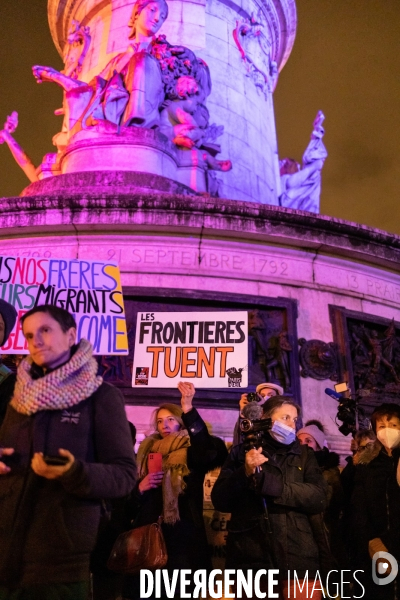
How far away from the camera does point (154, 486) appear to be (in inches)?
184

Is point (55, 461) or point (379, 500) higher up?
point (379, 500)

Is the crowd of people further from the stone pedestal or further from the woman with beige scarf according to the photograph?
the stone pedestal

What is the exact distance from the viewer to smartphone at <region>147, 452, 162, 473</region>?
4785 millimetres

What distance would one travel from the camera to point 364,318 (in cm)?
926

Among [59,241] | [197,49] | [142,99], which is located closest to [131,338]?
[59,241]

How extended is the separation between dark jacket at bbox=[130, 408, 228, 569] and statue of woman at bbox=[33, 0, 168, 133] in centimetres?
955

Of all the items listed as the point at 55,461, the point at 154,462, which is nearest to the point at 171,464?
the point at 154,462

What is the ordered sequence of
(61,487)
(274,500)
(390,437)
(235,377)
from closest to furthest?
(61,487)
(274,500)
(390,437)
(235,377)

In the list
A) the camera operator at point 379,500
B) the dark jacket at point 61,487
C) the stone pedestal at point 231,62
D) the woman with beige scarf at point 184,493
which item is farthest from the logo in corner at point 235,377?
the stone pedestal at point 231,62

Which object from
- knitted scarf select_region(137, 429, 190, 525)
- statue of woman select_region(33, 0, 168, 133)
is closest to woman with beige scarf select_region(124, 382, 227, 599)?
knitted scarf select_region(137, 429, 190, 525)

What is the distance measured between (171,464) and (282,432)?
1068mm

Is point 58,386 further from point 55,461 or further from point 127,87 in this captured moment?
point 127,87

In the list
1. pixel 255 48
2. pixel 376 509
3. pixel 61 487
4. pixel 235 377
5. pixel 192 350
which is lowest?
pixel 61 487

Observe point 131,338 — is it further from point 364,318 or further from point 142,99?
point 142,99
